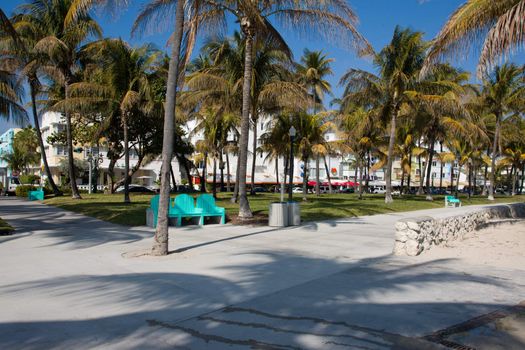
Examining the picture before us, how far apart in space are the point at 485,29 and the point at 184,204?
10114 millimetres

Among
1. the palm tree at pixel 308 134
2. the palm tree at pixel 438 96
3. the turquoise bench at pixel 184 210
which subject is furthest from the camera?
the palm tree at pixel 308 134

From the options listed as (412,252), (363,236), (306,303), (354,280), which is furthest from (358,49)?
(306,303)

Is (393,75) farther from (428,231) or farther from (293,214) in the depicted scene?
(428,231)

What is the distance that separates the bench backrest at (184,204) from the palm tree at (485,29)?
808 cm

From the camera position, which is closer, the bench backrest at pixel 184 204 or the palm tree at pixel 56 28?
the bench backrest at pixel 184 204

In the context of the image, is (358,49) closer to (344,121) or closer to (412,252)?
(412,252)

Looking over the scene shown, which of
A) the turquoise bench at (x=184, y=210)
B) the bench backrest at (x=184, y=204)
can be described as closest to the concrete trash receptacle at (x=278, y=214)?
the turquoise bench at (x=184, y=210)

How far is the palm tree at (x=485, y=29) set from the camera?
10398 mm

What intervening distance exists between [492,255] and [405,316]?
540cm

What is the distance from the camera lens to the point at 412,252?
31.0ft

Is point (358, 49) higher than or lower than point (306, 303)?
higher

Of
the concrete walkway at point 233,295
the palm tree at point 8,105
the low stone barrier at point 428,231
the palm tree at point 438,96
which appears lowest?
the concrete walkway at point 233,295

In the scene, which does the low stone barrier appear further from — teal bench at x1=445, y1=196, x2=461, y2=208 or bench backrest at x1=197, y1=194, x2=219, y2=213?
teal bench at x1=445, y1=196, x2=461, y2=208

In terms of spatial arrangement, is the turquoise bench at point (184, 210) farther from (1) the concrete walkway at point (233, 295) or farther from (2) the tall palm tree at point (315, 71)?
(2) the tall palm tree at point (315, 71)
